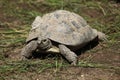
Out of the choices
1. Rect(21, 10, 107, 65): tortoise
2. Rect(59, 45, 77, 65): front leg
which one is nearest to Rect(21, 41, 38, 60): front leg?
Rect(21, 10, 107, 65): tortoise

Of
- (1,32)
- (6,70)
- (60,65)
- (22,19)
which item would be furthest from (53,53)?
(22,19)

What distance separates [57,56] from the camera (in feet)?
16.4

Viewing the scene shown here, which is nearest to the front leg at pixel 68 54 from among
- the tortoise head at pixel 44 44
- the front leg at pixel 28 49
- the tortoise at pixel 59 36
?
the tortoise at pixel 59 36

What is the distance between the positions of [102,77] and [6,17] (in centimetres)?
285

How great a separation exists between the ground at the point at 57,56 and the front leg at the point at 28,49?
0.28 feet

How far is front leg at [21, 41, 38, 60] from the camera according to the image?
489cm

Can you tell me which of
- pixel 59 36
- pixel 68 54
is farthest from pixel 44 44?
pixel 68 54

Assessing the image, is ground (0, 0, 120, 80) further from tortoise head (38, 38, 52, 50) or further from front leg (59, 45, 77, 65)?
tortoise head (38, 38, 52, 50)

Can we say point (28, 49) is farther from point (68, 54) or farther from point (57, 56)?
point (68, 54)

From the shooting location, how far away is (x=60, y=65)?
4.72m

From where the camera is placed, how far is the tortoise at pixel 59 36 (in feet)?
15.8

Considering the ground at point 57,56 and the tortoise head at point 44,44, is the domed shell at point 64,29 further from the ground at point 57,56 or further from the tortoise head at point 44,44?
the ground at point 57,56

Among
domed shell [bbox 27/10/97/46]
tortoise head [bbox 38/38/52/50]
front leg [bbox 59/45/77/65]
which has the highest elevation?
domed shell [bbox 27/10/97/46]

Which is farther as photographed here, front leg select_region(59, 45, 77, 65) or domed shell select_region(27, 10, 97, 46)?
domed shell select_region(27, 10, 97, 46)
